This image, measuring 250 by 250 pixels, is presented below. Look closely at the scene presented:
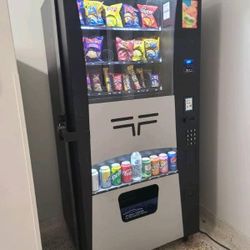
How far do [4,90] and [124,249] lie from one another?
3.64ft

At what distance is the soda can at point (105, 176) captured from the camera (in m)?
1.27

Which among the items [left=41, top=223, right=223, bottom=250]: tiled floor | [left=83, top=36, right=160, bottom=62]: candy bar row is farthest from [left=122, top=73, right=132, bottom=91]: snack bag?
[left=41, top=223, right=223, bottom=250]: tiled floor

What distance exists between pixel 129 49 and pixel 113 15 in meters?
0.19

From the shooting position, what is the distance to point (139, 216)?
1.42 metres

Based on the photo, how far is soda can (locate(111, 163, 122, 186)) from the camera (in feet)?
4.28

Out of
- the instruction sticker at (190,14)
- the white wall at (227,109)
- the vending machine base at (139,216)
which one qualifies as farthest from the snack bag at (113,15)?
the vending machine base at (139,216)

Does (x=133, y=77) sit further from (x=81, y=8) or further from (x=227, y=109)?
(x=227, y=109)

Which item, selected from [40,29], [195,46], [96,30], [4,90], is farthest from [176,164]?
[40,29]

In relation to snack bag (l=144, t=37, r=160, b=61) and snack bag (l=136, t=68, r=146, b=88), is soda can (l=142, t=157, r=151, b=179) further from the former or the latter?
snack bag (l=144, t=37, r=160, b=61)

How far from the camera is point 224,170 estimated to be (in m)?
1.62

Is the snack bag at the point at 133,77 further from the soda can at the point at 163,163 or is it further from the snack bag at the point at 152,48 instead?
Answer: the soda can at the point at 163,163

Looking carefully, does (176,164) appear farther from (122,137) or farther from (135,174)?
(122,137)

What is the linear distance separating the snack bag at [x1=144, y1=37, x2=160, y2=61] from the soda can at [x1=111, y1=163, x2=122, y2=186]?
643 millimetres

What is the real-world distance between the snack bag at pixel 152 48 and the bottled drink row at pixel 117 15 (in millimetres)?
80
